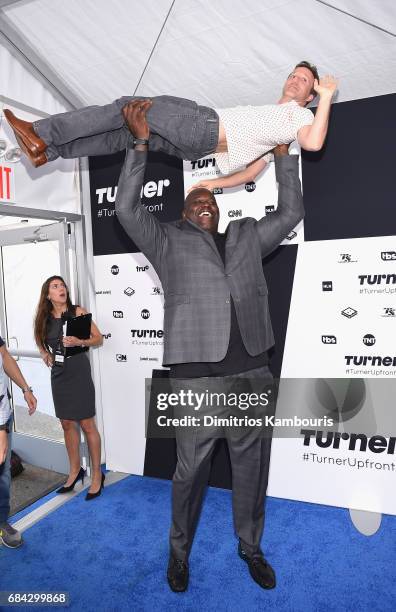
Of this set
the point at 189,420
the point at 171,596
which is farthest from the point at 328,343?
the point at 171,596

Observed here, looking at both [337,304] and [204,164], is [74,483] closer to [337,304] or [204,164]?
[337,304]

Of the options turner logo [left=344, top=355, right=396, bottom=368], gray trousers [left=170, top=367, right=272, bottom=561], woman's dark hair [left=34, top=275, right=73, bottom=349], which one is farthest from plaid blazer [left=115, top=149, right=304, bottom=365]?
woman's dark hair [left=34, top=275, right=73, bottom=349]

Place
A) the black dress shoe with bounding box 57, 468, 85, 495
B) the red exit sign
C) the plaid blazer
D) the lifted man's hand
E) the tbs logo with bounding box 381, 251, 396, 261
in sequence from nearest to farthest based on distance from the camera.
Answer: the lifted man's hand < the plaid blazer < the tbs logo with bounding box 381, 251, 396, 261 < the red exit sign < the black dress shoe with bounding box 57, 468, 85, 495

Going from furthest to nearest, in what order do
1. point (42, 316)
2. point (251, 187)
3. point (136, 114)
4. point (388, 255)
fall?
point (42, 316)
point (251, 187)
point (388, 255)
point (136, 114)

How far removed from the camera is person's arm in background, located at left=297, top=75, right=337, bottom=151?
6.45ft

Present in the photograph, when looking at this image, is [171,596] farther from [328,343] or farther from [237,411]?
[328,343]

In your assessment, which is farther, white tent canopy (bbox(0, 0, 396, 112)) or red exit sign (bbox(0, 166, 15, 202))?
red exit sign (bbox(0, 166, 15, 202))

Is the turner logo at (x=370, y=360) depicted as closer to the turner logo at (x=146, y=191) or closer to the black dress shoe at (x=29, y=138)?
the turner logo at (x=146, y=191)

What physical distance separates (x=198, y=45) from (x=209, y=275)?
168 centimetres

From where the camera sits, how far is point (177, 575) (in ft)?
7.73

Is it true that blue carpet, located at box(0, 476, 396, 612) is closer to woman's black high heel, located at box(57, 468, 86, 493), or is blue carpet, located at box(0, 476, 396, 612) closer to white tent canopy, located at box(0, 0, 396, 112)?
woman's black high heel, located at box(57, 468, 86, 493)

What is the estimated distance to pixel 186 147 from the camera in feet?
6.75

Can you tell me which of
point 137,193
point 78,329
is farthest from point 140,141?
point 78,329

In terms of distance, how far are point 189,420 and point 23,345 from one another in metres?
Result: 2.95
